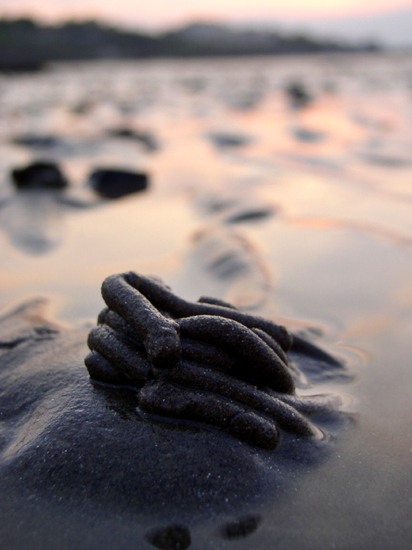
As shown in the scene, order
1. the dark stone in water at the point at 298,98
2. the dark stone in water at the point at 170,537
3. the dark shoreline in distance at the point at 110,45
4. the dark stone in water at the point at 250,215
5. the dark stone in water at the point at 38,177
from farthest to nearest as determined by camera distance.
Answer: the dark shoreline in distance at the point at 110,45 < the dark stone in water at the point at 298,98 < the dark stone in water at the point at 38,177 < the dark stone in water at the point at 250,215 < the dark stone in water at the point at 170,537

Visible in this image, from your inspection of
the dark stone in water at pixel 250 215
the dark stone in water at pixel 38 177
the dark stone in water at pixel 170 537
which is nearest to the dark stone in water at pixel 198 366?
the dark stone in water at pixel 170 537

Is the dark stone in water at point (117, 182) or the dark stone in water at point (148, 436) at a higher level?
the dark stone in water at point (117, 182)

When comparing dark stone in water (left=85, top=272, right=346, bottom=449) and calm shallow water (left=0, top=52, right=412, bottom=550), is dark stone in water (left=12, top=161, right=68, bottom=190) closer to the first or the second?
calm shallow water (left=0, top=52, right=412, bottom=550)

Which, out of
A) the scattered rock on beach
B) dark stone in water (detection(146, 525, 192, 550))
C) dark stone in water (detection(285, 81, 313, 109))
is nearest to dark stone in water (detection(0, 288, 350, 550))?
dark stone in water (detection(146, 525, 192, 550))

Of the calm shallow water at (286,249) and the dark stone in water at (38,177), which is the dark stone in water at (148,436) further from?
the dark stone in water at (38,177)

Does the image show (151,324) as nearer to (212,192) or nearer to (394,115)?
(212,192)

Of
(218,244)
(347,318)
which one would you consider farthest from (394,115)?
(347,318)
